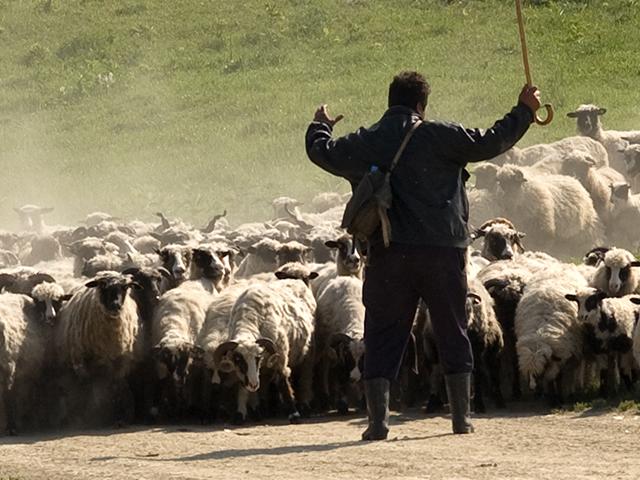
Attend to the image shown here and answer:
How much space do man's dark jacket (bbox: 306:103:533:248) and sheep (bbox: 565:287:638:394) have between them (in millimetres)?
3043

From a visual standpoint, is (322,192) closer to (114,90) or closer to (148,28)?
(114,90)

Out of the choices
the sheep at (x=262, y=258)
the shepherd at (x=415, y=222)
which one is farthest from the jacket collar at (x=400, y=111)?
the sheep at (x=262, y=258)

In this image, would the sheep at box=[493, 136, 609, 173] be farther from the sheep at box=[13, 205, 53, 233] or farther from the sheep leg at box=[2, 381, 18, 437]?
the sheep leg at box=[2, 381, 18, 437]

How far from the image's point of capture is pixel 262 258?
20266 mm

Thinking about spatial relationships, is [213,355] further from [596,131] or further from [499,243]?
[596,131]

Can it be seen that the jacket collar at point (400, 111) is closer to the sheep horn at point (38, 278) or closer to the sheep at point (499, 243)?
the sheep horn at point (38, 278)

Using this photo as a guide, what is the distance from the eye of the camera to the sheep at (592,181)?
2658 cm

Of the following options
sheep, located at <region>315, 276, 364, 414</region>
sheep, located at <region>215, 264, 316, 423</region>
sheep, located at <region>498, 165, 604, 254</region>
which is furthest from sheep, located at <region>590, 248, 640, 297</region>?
sheep, located at <region>498, 165, 604, 254</region>

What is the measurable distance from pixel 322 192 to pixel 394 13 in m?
13.9

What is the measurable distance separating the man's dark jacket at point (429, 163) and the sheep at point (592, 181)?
14157mm

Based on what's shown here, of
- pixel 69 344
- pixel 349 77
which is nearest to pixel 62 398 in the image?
pixel 69 344

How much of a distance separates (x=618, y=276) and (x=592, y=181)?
10396mm

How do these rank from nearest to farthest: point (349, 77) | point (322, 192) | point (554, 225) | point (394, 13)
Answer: point (554, 225)
point (322, 192)
point (349, 77)
point (394, 13)

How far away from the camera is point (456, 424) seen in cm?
1303
